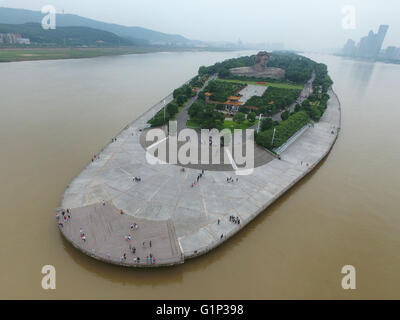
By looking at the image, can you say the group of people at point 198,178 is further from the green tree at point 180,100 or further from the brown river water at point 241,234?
the green tree at point 180,100

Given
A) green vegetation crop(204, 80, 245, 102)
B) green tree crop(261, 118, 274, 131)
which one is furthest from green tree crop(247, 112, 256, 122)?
green vegetation crop(204, 80, 245, 102)

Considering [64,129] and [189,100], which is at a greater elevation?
[189,100]

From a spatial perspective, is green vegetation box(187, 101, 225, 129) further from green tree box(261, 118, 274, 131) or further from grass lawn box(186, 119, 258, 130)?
green tree box(261, 118, 274, 131)

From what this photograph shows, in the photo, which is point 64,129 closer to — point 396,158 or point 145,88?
point 145,88
